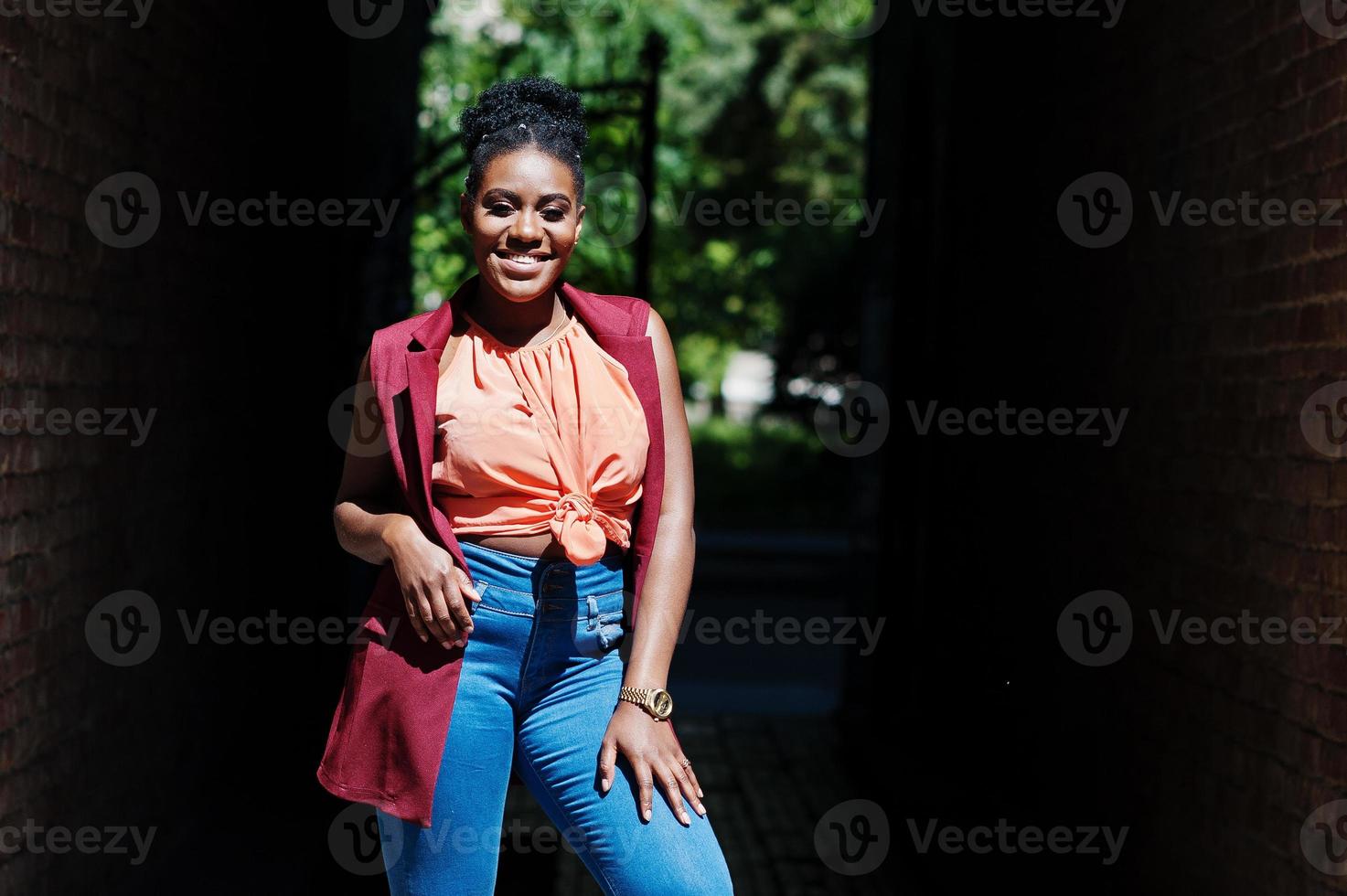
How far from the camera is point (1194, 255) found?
426 centimetres

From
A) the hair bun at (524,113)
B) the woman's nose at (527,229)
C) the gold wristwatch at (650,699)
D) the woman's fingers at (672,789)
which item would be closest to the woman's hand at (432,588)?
the gold wristwatch at (650,699)

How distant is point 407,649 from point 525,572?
229 mm

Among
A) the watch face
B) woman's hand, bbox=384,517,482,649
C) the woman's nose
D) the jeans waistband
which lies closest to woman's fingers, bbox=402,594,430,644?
woman's hand, bbox=384,517,482,649

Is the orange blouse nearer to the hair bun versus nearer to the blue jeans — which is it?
the blue jeans

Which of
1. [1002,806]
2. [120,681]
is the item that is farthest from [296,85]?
[1002,806]

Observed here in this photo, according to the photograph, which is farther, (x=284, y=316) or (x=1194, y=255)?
(x=284, y=316)

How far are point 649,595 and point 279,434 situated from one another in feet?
13.6

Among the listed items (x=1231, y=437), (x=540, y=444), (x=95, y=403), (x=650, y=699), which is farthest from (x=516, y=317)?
(x=1231, y=437)

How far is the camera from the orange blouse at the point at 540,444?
2322 millimetres

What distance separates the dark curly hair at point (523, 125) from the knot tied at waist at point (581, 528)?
1.74 ft

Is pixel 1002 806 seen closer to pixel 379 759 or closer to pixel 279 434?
pixel 279 434

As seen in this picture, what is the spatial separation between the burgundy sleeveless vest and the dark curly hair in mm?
293

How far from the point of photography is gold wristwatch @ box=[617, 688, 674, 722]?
2.31 metres

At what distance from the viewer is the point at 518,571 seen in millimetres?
2338
